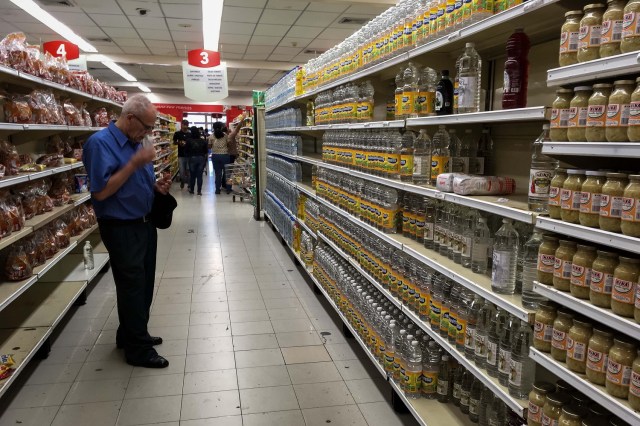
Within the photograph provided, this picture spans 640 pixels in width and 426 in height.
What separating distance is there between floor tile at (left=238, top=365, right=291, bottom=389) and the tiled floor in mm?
14

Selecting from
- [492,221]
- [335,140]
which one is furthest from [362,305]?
[335,140]

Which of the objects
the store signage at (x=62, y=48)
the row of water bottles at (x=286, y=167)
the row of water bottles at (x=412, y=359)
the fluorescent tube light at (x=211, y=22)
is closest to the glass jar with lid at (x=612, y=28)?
the row of water bottles at (x=412, y=359)

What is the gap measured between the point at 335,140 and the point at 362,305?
162 cm

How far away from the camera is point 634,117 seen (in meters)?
1.26

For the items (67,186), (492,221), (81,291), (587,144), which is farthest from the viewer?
(67,186)

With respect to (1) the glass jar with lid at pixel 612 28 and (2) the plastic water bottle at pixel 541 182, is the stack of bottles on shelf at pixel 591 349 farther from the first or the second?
(1) the glass jar with lid at pixel 612 28

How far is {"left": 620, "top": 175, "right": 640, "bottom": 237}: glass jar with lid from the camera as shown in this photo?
1270 mm

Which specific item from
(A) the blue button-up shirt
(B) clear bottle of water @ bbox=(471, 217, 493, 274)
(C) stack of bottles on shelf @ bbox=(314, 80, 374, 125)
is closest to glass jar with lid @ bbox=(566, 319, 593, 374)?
(B) clear bottle of water @ bbox=(471, 217, 493, 274)

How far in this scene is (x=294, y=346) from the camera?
150 inches

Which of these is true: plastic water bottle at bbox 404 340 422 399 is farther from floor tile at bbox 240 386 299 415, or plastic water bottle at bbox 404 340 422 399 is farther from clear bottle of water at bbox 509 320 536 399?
clear bottle of water at bbox 509 320 536 399

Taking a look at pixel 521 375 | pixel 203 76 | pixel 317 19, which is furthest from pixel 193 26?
pixel 521 375

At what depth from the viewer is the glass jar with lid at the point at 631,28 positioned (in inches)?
49.3

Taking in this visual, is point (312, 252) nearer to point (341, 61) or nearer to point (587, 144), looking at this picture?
point (341, 61)

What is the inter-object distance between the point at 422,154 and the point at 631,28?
1.48 meters
